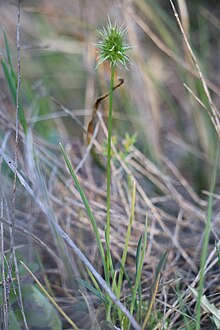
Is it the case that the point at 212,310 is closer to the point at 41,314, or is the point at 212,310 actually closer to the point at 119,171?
the point at 41,314

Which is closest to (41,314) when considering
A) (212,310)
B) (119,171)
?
(212,310)

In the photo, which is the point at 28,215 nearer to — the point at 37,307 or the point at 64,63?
the point at 37,307

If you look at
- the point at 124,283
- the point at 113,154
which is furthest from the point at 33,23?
the point at 124,283

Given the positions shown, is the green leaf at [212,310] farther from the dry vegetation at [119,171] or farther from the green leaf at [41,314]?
the green leaf at [41,314]

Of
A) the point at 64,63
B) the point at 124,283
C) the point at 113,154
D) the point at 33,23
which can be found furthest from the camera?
the point at 33,23

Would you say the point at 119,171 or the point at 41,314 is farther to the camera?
the point at 119,171

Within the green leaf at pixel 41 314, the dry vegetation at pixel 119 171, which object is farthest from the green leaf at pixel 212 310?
the green leaf at pixel 41 314

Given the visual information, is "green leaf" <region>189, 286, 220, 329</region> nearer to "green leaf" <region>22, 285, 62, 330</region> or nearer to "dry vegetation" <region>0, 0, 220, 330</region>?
"dry vegetation" <region>0, 0, 220, 330</region>

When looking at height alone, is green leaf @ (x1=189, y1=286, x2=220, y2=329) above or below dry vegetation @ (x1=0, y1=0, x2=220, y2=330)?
below

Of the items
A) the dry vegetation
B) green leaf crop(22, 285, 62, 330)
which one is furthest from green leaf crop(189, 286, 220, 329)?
green leaf crop(22, 285, 62, 330)
